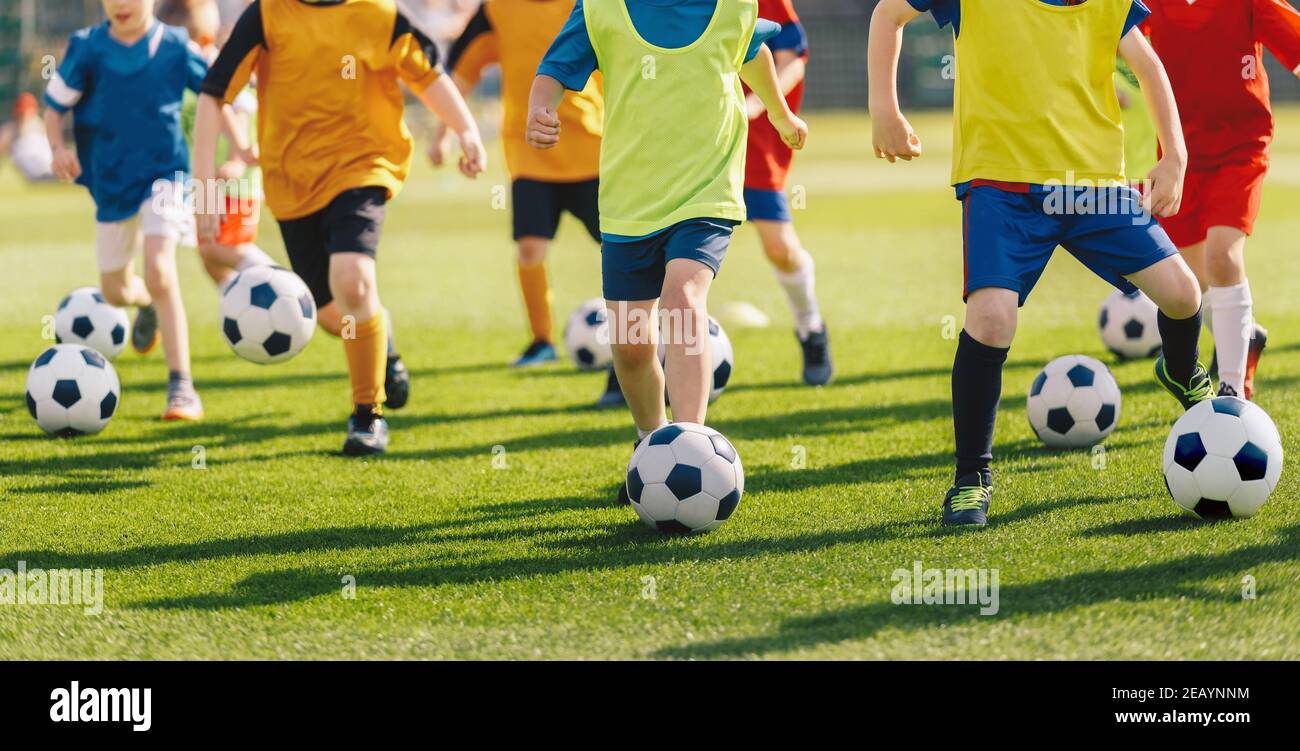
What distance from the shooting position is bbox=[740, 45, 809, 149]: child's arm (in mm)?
5316

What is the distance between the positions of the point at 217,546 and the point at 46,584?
60 centimetres

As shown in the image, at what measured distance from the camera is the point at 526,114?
8008 mm

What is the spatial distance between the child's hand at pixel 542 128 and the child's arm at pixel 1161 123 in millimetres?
1887

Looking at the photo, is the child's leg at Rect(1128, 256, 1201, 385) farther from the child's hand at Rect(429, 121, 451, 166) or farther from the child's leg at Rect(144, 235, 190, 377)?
the child's leg at Rect(144, 235, 190, 377)

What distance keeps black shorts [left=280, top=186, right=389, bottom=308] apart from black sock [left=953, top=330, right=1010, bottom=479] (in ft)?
8.91

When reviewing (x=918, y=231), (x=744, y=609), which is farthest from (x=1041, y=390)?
(x=918, y=231)

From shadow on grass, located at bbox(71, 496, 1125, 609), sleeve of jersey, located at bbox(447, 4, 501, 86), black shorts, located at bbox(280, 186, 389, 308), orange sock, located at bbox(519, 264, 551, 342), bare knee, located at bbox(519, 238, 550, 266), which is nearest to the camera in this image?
shadow on grass, located at bbox(71, 496, 1125, 609)

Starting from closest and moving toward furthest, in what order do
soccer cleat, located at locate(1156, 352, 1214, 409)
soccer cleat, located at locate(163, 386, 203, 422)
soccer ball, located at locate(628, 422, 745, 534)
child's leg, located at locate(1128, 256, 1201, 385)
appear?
soccer ball, located at locate(628, 422, 745, 534), child's leg, located at locate(1128, 256, 1201, 385), soccer cleat, located at locate(1156, 352, 1214, 409), soccer cleat, located at locate(163, 386, 203, 422)

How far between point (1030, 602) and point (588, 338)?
15.6 feet

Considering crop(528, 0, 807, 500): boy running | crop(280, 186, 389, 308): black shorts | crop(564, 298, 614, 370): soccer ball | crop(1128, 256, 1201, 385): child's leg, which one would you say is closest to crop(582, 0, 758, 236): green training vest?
crop(528, 0, 807, 500): boy running

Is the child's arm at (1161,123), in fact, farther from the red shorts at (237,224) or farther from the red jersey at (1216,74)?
the red shorts at (237,224)

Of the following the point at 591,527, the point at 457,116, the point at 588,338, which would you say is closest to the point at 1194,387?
the point at 591,527

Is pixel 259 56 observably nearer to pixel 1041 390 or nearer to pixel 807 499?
pixel 807 499

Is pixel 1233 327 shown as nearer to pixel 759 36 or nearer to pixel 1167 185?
pixel 1167 185
